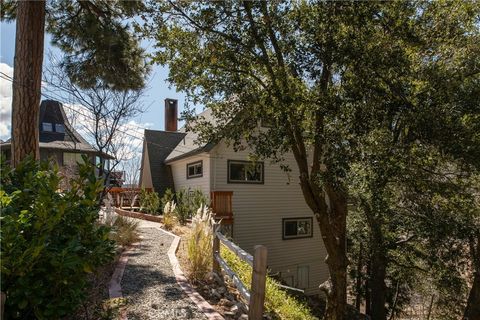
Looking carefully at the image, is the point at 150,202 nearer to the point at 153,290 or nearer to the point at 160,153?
the point at 160,153

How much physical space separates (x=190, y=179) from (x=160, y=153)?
4301mm

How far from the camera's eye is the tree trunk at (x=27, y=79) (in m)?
5.88

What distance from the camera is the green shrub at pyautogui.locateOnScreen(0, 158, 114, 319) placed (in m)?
2.22

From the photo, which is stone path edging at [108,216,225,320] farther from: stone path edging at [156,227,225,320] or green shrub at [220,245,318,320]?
green shrub at [220,245,318,320]

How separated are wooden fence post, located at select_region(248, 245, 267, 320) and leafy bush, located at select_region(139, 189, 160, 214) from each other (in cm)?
1132

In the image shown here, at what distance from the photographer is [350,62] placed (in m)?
5.48

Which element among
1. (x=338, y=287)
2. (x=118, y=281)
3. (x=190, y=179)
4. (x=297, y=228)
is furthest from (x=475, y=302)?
(x=190, y=179)

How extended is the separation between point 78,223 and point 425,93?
540cm

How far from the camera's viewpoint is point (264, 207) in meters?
13.6

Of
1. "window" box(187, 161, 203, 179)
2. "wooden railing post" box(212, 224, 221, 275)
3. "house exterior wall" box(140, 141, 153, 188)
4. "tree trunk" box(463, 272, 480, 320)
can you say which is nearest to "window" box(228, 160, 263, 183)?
"window" box(187, 161, 203, 179)

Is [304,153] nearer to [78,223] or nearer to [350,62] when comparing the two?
[350,62]

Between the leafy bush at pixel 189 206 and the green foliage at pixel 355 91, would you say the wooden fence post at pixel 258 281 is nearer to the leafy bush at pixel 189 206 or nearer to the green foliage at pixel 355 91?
the green foliage at pixel 355 91

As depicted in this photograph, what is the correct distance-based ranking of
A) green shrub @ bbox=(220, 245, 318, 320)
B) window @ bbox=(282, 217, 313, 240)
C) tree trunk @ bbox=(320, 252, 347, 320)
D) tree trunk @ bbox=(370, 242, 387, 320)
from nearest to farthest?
green shrub @ bbox=(220, 245, 318, 320), tree trunk @ bbox=(320, 252, 347, 320), tree trunk @ bbox=(370, 242, 387, 320), window @ bbox=(282, 217, 313, 240)

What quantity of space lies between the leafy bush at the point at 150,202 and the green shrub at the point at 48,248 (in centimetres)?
1177
